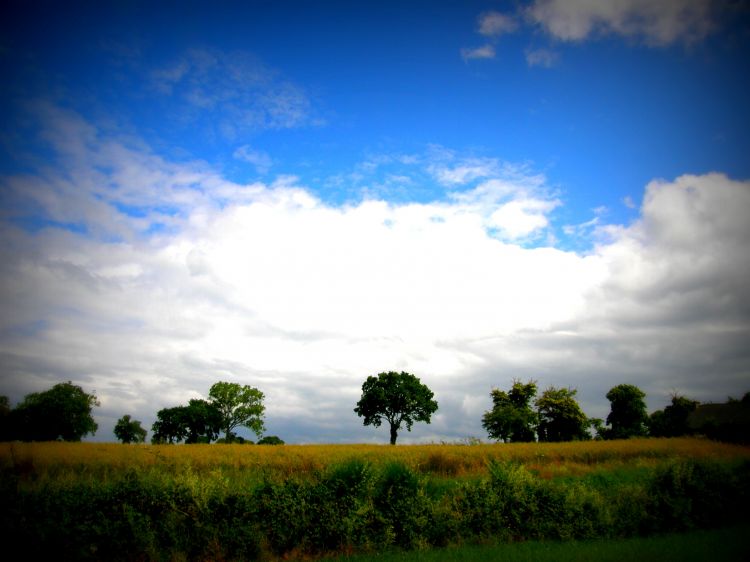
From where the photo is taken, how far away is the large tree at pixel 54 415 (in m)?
49.6

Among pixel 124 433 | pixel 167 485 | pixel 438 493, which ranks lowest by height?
pixel 124 433

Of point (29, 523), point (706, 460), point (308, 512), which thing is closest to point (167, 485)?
point (29, 523)

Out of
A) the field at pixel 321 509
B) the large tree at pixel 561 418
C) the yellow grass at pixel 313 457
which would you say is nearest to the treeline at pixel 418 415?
the large tree at pixel 561 418

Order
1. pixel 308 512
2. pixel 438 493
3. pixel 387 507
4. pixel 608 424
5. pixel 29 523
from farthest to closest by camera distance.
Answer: pixel 608 424 → pixel 438 493 → pixel 387 507 → pixel 308 512 → pixel 29 523

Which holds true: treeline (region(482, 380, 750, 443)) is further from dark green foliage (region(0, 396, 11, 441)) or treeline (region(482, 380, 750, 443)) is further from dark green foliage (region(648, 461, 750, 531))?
dark green foliage (region(0, 396, 11, 441))

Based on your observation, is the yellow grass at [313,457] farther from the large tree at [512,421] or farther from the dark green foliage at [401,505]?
the large tree at [512,421]

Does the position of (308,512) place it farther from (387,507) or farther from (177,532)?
(177,532)

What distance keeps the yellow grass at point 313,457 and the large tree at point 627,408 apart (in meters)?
24.8

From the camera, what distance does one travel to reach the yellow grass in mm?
16531

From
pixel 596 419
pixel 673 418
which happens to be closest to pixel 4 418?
pixel 596 419

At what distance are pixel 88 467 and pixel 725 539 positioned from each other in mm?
21554

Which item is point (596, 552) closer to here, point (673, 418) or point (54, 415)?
point (54, 415)

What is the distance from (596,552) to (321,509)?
6579mm

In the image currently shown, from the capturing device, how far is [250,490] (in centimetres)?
1089
